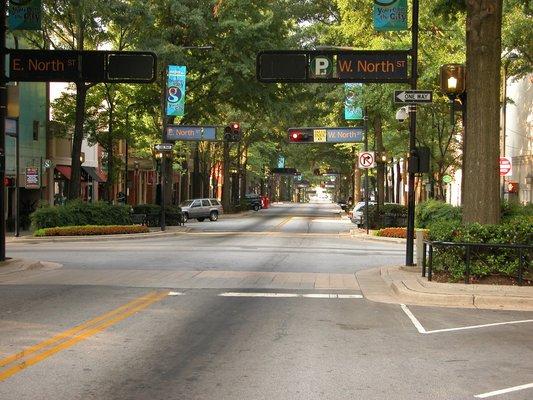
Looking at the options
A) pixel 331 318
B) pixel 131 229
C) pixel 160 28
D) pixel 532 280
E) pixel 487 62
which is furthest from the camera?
pixel 160 28

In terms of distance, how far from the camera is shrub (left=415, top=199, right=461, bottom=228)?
96.1ft

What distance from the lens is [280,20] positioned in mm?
37031

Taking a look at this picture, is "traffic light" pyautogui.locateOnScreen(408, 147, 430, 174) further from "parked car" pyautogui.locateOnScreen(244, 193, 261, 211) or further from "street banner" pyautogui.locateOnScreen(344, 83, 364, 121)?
"parked car" pyautogui.locateOnScreen(244, 193, 261, 211)

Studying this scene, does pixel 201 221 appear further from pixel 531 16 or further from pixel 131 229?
pixel 531 16

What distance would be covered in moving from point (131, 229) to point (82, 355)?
24.1 metres

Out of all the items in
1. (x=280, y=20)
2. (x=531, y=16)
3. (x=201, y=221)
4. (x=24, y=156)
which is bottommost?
(x=201, y=221)

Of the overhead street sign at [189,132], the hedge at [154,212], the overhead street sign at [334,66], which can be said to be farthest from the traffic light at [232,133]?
the overhead street sign at [334,66]

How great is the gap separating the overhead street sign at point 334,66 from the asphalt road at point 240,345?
551cm

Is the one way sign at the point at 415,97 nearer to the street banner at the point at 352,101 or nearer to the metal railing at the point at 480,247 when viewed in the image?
the metal railing at the point at 480,247

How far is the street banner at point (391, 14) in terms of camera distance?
16422mm

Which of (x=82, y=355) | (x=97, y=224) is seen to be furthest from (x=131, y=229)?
(x=82, y=355)

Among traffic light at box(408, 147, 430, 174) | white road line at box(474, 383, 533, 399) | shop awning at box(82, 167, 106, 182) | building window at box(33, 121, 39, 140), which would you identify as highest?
building window at box(33, 121, 39, 140)

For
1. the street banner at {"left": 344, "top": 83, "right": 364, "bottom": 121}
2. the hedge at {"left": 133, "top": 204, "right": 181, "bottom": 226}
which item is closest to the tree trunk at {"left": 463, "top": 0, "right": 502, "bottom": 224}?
the street banner at {"left": 344, "top": 83, "right": 364, "bottom": 121}

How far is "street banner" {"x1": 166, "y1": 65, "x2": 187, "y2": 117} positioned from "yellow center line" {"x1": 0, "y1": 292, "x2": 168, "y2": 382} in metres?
21.9
